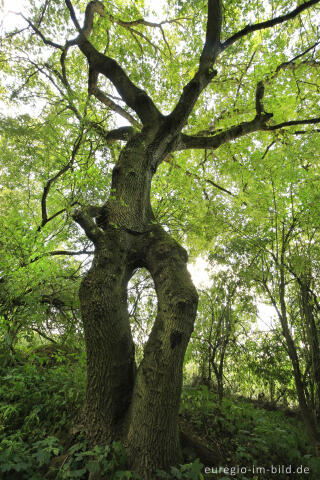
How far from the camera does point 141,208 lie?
130 inches

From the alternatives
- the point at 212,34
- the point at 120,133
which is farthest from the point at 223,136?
the point at 120,133

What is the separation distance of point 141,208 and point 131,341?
177cm

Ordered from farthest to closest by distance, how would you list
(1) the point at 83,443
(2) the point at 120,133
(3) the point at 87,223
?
1. (2) the point at 120,133
2. (3) the point at 87,223
3. (1) the point at 83,443

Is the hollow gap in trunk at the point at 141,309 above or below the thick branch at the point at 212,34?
below

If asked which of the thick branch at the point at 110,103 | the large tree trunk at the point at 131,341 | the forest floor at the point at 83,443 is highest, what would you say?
the thick branch at the point at 110,103

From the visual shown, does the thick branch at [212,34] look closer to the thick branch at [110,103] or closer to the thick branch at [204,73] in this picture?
the thick branch at [204,73]

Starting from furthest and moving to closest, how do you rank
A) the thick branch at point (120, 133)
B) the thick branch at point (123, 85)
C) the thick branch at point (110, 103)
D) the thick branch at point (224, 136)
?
1. the thick branch at point (110, 103)
2. the thick branch at point (224, 136)
3. the thick branch at point (120, 133)
4. the thick branch at point (123, 85)

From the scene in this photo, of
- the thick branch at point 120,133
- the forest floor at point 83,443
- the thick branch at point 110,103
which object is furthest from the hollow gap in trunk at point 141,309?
the thick branch at point 110,103

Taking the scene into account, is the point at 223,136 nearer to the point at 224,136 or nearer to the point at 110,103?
the point at 224,136

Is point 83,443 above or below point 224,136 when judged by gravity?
below

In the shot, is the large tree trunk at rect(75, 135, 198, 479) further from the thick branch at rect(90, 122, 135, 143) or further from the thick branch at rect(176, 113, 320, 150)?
the thick branch at rect(176, 113, 320, 150)

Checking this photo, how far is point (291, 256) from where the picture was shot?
354 centimetres

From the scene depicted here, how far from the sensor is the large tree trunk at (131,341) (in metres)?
1.96

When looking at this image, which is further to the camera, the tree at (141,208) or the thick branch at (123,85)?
the thick branch at (123,85)
